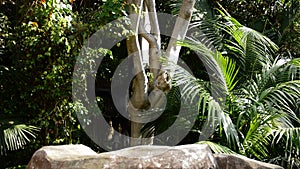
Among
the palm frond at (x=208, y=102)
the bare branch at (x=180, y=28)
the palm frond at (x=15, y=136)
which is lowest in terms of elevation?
the palm frond at (x=15, y=136)

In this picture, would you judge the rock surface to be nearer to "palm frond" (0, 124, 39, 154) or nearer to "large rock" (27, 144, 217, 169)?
"large rock" (27, 144, 217, 169)

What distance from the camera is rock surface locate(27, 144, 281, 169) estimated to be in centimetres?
258

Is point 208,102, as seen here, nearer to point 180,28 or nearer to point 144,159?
→ point 180,28

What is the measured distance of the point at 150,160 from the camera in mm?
2570

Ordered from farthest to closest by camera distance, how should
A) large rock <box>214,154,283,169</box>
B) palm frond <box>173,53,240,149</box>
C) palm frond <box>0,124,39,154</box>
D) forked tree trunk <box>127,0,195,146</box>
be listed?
forked tree trunk <box>127,0,195,146</box> → palm frond <box>0,124,39,154</box> → palm frond <box>173,53,240,149</box> → large rock <box>214,154,283,169</box>

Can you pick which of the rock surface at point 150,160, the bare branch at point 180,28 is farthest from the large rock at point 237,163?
the bare branch at point 180,28

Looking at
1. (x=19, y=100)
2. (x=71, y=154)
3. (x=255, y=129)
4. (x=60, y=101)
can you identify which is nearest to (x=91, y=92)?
(x=60, y=101)

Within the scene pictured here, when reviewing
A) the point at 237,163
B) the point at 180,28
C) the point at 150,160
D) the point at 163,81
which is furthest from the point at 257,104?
the point at 150,160

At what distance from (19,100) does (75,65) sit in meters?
0.91

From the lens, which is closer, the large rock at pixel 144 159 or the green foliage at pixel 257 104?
the large rock at pixel 144 159

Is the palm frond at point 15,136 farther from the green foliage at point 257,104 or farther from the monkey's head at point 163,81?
the green foliage at point 257,104

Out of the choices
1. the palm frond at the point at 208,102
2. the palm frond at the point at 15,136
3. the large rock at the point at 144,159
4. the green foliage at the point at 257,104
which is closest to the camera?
the large rock at the point at 144,159

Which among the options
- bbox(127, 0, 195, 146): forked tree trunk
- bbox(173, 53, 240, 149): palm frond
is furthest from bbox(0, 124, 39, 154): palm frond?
bbox(173, 53, 240, 149): palm frond

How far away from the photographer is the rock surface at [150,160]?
258cm
